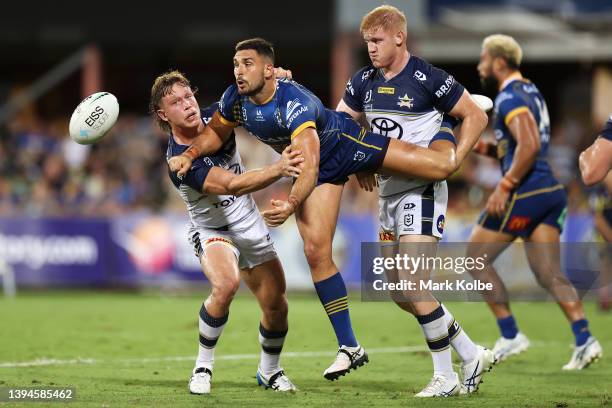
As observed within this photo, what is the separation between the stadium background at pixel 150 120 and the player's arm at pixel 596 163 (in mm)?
6011

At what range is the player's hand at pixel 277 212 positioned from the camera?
23.4ft

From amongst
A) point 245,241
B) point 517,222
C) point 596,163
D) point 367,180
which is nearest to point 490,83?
point 517,222

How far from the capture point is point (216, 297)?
7.94 meters

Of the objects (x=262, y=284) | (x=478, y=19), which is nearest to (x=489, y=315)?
(x=262, y=284)

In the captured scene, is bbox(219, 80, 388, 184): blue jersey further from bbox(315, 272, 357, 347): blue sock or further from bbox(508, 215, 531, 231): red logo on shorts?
bbox(508, 215, 531, 231): red logo on shorts

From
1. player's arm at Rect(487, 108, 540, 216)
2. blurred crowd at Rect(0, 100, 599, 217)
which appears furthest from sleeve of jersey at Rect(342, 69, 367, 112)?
blurred crowd at Rect(0, 100, 599, 217)

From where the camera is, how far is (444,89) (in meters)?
7.90

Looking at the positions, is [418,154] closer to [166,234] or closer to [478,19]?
[166,234]

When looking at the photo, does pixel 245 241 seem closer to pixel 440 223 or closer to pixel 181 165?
pixel 181 165

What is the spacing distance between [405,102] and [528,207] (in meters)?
2.38

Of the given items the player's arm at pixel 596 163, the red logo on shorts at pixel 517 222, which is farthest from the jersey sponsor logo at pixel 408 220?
the red logo on shorts at pixel 517 222

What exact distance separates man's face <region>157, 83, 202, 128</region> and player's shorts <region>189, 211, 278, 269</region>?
83 cm

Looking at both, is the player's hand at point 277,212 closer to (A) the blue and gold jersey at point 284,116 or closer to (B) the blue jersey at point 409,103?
(A) the blue and gold jersey at point 284,116

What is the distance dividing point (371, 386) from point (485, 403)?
46.5 inches
